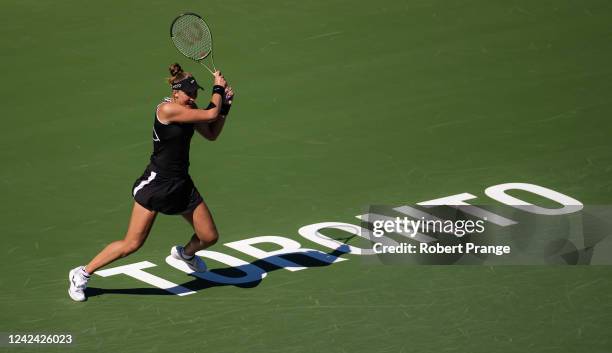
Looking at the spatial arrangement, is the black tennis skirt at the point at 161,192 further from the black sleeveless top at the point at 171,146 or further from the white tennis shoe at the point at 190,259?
the white tennis shoe at the point at 190,259

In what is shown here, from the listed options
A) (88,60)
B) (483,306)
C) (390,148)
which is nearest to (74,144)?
(88,60)

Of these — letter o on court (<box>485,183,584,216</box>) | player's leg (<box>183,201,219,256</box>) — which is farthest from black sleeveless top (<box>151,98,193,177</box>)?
letter o on court (<box>485,183,584,216</box>)

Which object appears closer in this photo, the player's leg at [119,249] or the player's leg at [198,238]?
the player's leg at [119,249]

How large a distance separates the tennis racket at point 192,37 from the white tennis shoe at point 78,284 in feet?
8.16

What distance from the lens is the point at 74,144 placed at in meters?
16.6

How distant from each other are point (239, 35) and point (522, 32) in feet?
14.4

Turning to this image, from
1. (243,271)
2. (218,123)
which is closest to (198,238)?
(243,271)

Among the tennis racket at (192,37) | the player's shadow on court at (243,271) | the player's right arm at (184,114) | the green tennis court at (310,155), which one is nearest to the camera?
the green tennis court at (310,155)

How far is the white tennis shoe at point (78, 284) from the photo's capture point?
40.7ft

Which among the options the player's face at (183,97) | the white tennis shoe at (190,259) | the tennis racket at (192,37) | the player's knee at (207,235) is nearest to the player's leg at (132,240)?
the player's knee at (207,235)

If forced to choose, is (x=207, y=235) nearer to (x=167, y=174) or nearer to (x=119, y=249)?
(x=167, y=174)

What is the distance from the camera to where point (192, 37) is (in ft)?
43.5

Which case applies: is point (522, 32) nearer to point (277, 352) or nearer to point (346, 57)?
point (346, 57)

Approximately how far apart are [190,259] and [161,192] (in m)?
1.02
